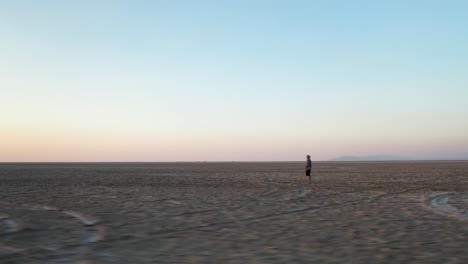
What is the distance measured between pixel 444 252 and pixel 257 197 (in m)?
9.15

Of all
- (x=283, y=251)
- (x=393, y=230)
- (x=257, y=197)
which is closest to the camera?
(x=283, y=251)

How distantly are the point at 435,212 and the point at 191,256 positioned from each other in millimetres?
7779

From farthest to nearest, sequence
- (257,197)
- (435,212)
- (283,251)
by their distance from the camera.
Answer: (257,197) → (435,212) → (283,251)

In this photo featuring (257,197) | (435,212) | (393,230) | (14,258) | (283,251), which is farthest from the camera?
(257,197)

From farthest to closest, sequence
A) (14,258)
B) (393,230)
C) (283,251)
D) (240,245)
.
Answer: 1. (393,230)
2. (240,245)
3. (283,251)
4. (14,258)

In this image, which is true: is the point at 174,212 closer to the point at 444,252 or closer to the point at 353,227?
the point at 353,227

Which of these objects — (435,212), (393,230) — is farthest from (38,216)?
(435,212)

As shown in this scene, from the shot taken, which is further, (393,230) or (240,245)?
(393,230)

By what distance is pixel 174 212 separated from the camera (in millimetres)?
11398

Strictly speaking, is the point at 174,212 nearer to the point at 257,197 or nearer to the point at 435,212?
the point at 257,197

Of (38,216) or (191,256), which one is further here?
(38,216)

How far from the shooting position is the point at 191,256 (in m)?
6.42

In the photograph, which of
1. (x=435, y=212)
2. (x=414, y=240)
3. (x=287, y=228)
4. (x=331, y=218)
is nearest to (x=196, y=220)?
(x=287, y=228)

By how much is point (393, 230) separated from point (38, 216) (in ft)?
28.1
